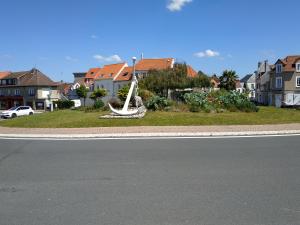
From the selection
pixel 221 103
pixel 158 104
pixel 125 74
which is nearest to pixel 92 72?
pixel 125 74

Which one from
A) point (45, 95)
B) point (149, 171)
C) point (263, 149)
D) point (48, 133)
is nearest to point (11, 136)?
point (48, 133)

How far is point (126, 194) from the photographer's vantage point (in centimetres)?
599

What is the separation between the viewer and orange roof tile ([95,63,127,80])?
224 ft

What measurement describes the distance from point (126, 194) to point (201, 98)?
21.9 meters

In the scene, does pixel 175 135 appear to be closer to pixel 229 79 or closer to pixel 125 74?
pixel 125 74

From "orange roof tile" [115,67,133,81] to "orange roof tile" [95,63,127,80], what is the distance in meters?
0.86

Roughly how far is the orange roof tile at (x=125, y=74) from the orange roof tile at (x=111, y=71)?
0.86 m

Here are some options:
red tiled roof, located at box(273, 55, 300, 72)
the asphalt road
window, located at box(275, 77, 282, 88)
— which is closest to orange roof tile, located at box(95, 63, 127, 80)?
window, located at box(275, 77, 282, 88)

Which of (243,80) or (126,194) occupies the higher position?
(243,80)

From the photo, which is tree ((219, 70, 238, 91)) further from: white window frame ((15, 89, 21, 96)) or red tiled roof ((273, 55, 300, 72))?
white window frame ((15, 89, 21, 96))

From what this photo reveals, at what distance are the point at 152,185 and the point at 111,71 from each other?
6449cm

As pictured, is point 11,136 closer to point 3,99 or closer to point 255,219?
point 255,219

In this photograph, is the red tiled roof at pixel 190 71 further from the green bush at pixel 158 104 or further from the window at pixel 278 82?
the green bush at pixel 158 104

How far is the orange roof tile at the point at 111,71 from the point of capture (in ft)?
224
